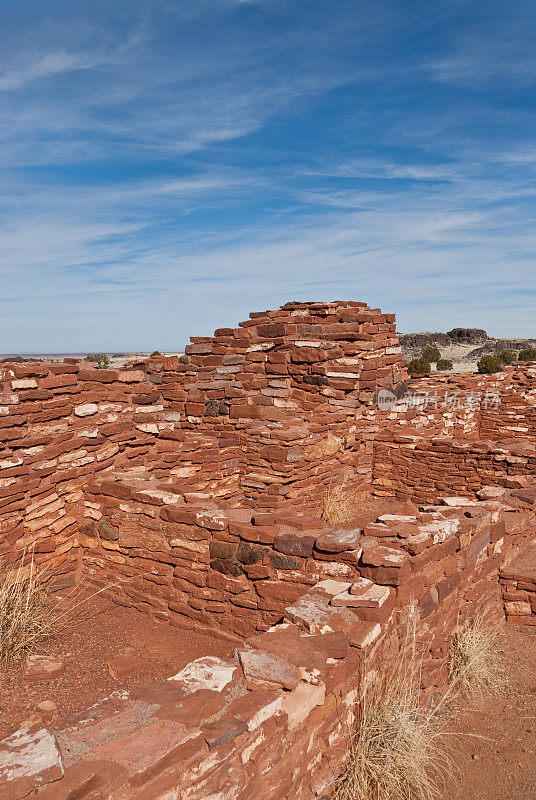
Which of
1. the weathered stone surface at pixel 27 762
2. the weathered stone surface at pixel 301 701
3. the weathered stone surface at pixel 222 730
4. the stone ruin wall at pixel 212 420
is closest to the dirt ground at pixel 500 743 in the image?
the weathered stone surface at pixel 301 701

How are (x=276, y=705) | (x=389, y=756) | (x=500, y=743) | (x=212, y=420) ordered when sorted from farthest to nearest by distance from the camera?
(x=212, y=420), (x=500, y=743), (x=389, y=756), (x=276, y=705)

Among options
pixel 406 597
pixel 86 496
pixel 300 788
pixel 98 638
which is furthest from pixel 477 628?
pixel 86 496

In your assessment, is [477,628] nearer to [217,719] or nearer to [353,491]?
[217,719]

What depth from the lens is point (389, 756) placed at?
2.84m

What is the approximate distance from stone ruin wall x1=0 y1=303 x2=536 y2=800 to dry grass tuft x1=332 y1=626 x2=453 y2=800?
117mm

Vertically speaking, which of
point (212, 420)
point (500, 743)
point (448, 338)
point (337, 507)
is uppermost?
point (448, 338)

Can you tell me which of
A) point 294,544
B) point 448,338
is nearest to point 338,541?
point 294,544

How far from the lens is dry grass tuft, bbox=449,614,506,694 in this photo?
13.9 feet

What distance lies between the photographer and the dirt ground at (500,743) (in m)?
3.15

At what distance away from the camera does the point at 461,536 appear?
4.56 meters

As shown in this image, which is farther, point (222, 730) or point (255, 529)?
point (255, 529)

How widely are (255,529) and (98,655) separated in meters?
1.46

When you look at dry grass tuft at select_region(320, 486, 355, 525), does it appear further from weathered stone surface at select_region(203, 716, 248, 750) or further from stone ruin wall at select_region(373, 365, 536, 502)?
weathered stone surface at select_region(203, 716, 248, 750)

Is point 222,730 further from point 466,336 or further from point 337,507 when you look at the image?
point 466,336
